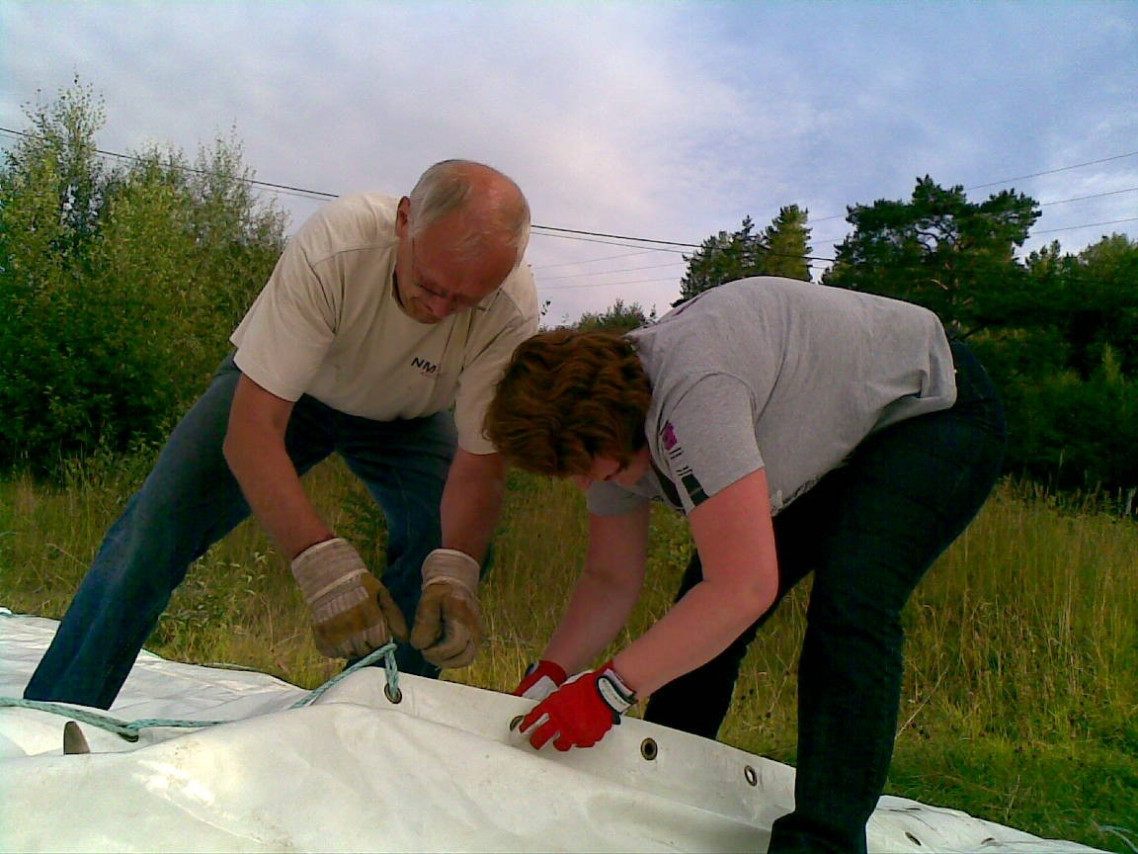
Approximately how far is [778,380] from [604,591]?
0.56 meters

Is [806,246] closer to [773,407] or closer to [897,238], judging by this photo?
[897,238]

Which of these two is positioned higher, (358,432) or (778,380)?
(778,380)

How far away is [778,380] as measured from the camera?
133 cm

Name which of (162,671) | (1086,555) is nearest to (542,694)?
(162,671)

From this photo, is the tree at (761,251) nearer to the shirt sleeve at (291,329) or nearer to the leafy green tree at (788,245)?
the leafy green tree at (788,245)

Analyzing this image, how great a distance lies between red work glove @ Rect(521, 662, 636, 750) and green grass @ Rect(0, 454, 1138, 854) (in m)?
1.34

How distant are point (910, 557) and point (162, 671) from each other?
83.7 inches

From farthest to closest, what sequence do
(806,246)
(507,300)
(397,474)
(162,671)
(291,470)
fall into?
1. (806,246)
2. (162,671)
3. (397,474)
4. (507,300)
5. (291,470)

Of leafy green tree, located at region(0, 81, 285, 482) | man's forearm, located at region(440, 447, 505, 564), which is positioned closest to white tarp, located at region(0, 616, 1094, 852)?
man's forearm, located at region(440, 447, 505, 564)

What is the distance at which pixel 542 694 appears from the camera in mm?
1486

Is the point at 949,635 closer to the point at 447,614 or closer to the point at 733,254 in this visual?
the point at 447,614

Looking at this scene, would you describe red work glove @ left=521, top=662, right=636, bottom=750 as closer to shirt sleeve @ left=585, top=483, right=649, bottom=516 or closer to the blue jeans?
shirt sleeve @ left=585, top=483, right=649, bottom=516

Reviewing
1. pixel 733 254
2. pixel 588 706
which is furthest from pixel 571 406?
pixel 733 254

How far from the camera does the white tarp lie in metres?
0.86
